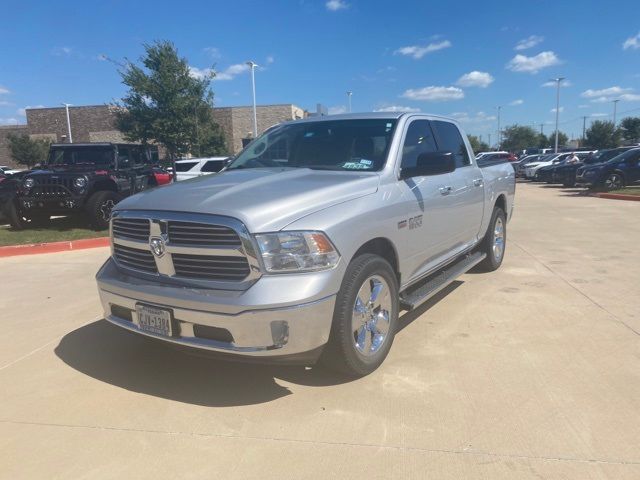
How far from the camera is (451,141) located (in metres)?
5.50

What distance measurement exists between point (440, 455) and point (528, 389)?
104 cm

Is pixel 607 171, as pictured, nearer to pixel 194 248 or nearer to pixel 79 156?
pixel 79 156

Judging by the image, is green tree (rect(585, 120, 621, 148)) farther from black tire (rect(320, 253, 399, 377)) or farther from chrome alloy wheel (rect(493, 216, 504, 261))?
black tire (rect(320, 253, 399, 377))

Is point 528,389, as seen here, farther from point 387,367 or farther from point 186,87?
point 186,87

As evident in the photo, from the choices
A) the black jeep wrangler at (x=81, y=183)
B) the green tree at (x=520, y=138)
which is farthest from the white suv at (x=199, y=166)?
the green tree at (x=520, y=138)

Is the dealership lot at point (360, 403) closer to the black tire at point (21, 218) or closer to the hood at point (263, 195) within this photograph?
the hood at point (263, 195)

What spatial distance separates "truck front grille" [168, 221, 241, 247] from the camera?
2.99 meters

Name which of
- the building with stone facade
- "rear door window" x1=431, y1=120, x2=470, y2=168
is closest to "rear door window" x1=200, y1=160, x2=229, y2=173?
"rear door window" x1=431, y1=120, x2=470, y2=168

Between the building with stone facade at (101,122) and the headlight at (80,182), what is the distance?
38538mm

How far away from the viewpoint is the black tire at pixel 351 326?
3.21m

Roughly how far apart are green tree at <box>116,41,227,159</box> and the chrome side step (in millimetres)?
20512

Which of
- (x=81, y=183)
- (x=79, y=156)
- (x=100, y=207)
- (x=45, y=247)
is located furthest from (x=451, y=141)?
(x=79, y=156)

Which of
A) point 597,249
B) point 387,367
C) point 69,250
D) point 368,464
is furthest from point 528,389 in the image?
point 69,250

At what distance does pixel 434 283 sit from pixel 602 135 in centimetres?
7678
